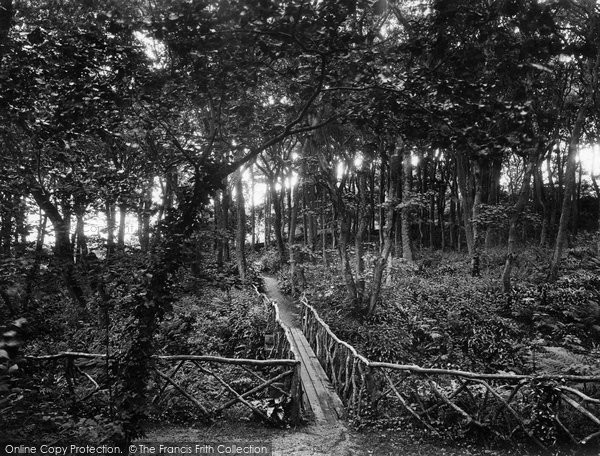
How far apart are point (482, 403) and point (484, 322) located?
6766mm

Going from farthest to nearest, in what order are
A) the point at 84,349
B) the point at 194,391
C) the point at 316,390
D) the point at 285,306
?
the point at 285,306 < the point at 84,349 < the point at 316,390 < the point at 194,391

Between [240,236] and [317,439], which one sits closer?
[317,439]

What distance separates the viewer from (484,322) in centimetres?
1281

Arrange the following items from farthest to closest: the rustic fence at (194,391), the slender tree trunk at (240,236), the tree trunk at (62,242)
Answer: the slender tree trunk at (240,236) → the rustic fence at (194,391) → the tree trunk at (62,242)

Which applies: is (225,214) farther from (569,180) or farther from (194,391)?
(569,180)

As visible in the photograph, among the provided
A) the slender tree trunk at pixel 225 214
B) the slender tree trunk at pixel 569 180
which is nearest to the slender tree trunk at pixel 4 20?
the slender tree trunk at pixel 225 214

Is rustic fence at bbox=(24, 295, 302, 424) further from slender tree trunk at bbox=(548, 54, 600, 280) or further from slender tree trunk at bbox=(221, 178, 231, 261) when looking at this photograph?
slender tree trunk at bbox=(548, 54, 600, 280)

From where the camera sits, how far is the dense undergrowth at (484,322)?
33.6 ft

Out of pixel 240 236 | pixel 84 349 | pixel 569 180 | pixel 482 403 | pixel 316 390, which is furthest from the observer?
pixel 240 236

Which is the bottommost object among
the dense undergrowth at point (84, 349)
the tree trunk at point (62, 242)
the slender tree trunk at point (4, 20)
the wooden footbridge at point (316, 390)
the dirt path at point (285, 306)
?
the wooden footbridge at point (316, 390)

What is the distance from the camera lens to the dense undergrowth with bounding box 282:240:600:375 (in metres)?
10.2

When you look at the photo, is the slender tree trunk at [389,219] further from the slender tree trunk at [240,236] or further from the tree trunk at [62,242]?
the slender tree trunk at [240,236]

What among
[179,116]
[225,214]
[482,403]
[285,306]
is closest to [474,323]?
[482,403]

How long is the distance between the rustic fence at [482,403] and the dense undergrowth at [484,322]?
185 cm
